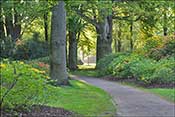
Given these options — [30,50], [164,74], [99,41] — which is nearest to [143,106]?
[164,74]

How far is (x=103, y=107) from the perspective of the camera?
12555 mm

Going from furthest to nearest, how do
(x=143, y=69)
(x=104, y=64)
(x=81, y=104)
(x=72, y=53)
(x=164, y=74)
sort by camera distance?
1. (x=72, y=53)
2. (x=104, y=64)
3. (x=143, y=69)
4. (x=164, y=74)
5. (x=81, y=104)

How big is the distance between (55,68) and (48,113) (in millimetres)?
9006

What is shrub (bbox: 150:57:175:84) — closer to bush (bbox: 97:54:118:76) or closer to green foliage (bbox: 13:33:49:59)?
bush (bbox: 97:54:118:76)

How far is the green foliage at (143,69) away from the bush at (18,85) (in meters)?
12.4

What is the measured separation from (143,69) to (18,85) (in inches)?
590

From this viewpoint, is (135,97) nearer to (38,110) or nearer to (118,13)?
(38,110)

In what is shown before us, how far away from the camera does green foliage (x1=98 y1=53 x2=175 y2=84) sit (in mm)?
20875

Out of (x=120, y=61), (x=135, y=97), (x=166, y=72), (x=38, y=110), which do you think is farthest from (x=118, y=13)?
(x=38, y=110)

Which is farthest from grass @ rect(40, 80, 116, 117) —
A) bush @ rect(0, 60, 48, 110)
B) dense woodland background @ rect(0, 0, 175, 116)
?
dense woodland background @ rect(0, 0, 175, 116)

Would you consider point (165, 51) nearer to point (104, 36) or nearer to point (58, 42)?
point (104, 36)

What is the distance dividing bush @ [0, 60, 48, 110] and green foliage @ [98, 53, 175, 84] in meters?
12.4

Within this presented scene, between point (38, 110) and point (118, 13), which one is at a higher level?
point (118, 13)

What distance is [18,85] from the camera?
340 inches
